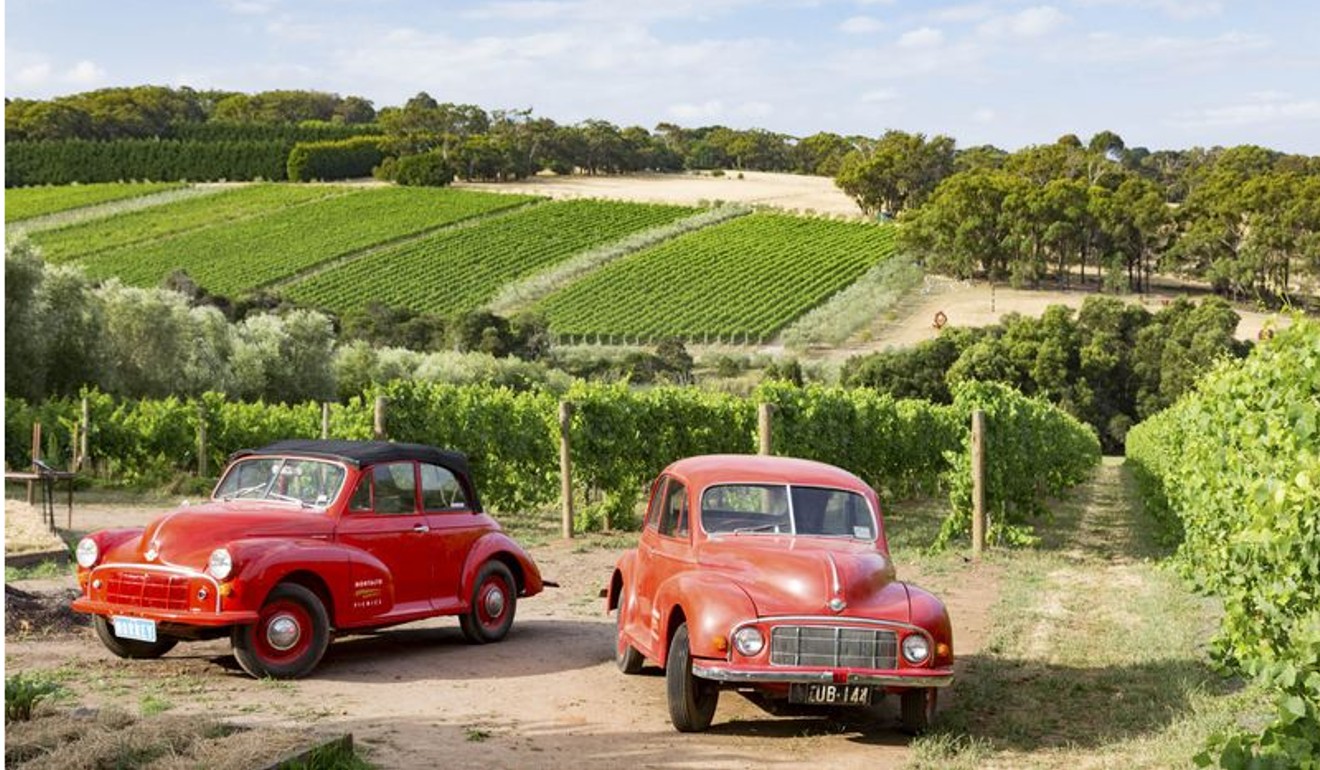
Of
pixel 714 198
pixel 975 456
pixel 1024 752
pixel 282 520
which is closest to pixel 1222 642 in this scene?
pixel 1024 752

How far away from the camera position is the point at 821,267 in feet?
355

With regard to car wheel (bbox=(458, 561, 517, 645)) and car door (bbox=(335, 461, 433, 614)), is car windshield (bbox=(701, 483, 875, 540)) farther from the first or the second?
car wheel (bbox=(458, 561, 517, 645))

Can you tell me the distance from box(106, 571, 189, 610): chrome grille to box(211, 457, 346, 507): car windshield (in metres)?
1.10

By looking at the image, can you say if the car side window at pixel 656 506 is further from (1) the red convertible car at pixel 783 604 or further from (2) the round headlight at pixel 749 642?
(2) the round headlight at pixel 749 642

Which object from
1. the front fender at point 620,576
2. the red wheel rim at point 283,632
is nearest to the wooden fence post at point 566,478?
the front fender at point 620,576

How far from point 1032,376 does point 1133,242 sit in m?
40.5

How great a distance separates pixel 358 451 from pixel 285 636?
1.65 meters

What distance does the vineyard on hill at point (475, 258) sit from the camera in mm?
95062

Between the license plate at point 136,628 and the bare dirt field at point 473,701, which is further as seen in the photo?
the license plate at point 136,628

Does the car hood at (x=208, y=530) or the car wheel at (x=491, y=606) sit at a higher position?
the car hood at (x=208, y=530)

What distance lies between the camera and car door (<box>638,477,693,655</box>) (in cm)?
1016

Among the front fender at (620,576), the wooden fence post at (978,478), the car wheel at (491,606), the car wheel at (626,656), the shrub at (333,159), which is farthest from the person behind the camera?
the shrub at (333,159)

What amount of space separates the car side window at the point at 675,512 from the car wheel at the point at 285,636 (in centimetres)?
251

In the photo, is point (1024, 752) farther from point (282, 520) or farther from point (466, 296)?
point (466, 296)
